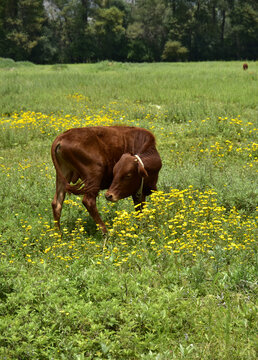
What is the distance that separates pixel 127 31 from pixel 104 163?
63.8m

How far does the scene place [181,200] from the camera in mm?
5891

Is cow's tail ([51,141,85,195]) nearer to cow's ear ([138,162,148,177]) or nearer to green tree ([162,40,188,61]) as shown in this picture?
cow's ear ([138,162,148,177])

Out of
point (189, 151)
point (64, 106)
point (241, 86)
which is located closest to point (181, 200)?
point (189, 151)

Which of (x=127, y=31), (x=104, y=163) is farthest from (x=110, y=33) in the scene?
(x=104, y=163)

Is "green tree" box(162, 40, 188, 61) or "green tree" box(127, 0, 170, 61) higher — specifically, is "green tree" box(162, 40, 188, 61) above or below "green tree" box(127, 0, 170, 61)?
below

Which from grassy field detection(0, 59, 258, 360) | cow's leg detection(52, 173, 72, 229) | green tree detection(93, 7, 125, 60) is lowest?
grassy field detection(0, 59, 258, 360)

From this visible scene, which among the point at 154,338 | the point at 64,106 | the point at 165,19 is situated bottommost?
the point at 154,338

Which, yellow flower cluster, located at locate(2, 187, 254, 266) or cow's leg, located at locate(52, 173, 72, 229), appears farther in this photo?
cow's leg, located at locate(52, 173, 72, 229)

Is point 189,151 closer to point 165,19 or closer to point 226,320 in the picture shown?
point 226,320

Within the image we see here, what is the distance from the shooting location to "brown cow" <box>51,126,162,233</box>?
5.34 m

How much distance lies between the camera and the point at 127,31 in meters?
64.7

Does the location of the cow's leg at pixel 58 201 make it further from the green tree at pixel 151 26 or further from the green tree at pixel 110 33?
the green tree at pixel 151 26

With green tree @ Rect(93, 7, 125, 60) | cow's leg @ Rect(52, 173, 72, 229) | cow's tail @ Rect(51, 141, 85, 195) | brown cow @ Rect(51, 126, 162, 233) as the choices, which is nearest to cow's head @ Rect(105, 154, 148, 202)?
brown cow @ Rect(51, 126, 162, 233)

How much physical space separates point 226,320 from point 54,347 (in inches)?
56.2
